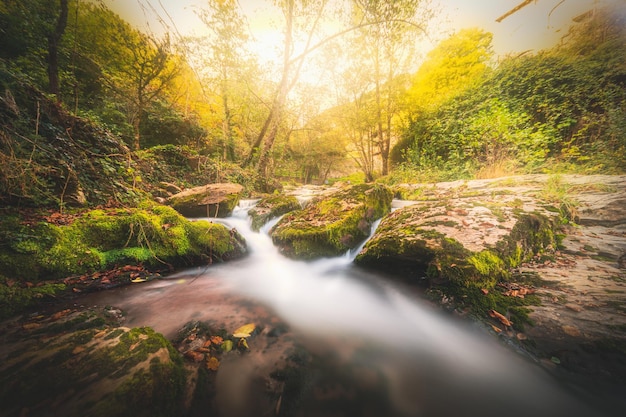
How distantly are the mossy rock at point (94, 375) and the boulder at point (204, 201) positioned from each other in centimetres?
433

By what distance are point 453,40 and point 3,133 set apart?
1932 cm

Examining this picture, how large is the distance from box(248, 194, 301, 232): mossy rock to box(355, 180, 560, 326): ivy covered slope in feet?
11.0

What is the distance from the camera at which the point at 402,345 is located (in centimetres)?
243

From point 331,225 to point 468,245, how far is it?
2.41 metres

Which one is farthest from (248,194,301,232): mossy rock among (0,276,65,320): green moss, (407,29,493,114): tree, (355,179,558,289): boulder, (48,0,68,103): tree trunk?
(407,29,493,114): tree

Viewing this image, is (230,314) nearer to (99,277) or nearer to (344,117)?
(99,277)

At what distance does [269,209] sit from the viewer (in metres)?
6.65

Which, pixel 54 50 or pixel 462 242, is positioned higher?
pixel 54 50

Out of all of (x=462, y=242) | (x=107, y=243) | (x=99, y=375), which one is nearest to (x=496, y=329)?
(x=462, y=242)

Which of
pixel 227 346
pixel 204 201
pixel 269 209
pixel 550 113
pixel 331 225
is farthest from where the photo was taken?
pixel 550 113

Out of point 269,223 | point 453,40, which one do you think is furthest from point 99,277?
point 453,40

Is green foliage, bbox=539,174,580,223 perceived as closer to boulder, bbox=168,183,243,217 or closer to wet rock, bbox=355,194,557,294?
wet rock, bbox=355,194,557,294

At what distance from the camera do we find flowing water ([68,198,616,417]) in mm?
1694

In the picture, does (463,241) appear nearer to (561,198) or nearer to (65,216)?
(561,198)
